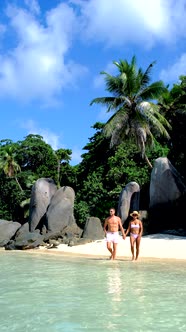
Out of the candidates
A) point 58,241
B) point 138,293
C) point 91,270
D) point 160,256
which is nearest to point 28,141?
point 58,241

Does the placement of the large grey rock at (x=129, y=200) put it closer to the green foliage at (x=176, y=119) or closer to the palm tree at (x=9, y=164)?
the green foliage at (x=176, y=119)

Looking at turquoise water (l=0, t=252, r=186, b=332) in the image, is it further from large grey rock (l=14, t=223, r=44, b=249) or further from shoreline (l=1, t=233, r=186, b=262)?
large grey rock (l=14, t=223, r=44, b=249)

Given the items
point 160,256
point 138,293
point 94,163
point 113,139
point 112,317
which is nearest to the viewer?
point 112,317

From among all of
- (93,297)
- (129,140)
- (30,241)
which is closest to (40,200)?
(30,241)

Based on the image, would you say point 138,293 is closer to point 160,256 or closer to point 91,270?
point 91,270

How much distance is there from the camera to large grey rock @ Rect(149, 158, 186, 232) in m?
18.3

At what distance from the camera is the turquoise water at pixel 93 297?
5457 millimetres

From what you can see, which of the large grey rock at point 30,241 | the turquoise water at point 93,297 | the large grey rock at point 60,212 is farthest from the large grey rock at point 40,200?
the turquoise water at point 93,297

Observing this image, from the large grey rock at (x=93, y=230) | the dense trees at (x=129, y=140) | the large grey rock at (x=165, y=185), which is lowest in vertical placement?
the large grey rock at (x=93, y=230)

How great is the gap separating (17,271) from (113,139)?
42.0 ft

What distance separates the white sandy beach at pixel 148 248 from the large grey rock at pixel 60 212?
2.25m

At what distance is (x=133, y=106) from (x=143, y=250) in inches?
397

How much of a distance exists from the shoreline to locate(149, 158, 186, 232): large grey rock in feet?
4.35

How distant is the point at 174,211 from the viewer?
60.1 ft
